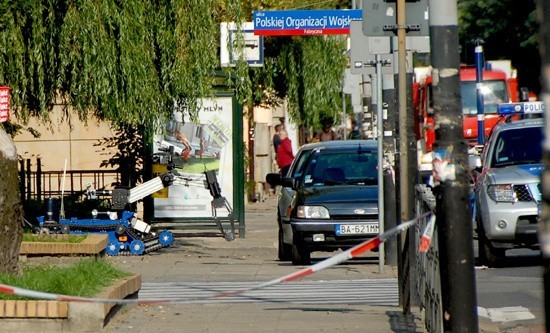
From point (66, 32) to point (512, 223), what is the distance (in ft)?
19.5

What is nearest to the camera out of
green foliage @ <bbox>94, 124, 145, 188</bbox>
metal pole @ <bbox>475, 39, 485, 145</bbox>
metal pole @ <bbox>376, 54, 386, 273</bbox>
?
metal pole @ <bbox>376, 54, 386, 273</bbox>

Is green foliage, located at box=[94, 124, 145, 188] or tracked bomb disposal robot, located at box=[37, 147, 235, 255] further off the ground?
green foliage, located at box=[94, 124, 145, 188]

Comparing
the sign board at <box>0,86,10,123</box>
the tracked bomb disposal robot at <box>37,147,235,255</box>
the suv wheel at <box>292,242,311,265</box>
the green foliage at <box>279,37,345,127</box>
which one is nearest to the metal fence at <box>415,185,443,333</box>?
the suv wheel at <box>292,242,311,265</box>

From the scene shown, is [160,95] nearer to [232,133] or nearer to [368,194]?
[368,194]

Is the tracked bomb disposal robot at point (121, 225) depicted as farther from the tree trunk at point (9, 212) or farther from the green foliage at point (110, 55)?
the tree trunk at point (9, 212)

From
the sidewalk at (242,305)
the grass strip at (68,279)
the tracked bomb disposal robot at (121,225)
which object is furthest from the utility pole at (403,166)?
the tracked bomb disposal robot at (121,225)

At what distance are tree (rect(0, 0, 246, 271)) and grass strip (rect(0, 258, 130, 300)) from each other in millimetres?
5671

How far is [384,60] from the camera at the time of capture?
15.1 m

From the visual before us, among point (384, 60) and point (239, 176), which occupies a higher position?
point (384, 60)

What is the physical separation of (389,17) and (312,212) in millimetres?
4866

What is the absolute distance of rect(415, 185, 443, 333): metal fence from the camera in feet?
25.7

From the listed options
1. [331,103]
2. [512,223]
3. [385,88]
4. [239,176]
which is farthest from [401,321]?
[331,103]

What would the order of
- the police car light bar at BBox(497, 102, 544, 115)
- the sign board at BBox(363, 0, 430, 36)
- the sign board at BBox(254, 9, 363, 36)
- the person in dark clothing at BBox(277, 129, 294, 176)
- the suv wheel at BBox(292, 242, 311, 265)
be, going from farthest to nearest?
the person in dark clothing at BBox(277, 129, 294, 176), the sign board at BBox(254, 9, 363, 36), the police car light bar at BBox(497, 102, 544, 115), the suv wheel at BBox(292, 242, 311, 265), the sign board at BBox(363, 0, 430, 36)

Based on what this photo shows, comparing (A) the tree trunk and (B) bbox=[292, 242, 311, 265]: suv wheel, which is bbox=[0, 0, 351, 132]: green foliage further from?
(A) the tree trunk
